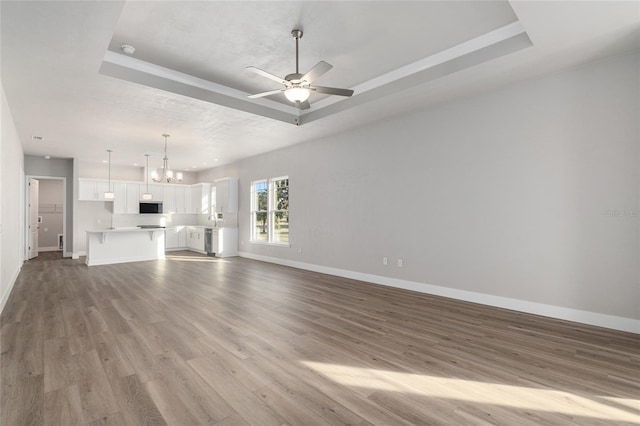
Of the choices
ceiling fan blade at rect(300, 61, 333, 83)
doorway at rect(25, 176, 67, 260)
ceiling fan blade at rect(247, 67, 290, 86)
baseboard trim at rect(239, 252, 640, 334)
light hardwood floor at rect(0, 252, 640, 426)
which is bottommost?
light hardwood floor at rect(0, 252, 640, 426)

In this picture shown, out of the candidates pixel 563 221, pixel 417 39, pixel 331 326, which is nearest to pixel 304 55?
pixel 417 39

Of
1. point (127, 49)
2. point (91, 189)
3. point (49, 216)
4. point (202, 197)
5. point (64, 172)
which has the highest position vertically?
point (127, 49)

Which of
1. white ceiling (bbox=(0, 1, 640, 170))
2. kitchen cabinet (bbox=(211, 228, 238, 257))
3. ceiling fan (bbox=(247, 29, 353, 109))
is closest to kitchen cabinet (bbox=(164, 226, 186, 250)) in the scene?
kitchen cabinet (bbox=(211, 228, 238, 257))

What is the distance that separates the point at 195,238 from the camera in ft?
34.9

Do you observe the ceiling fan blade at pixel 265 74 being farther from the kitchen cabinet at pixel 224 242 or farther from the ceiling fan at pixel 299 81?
the kitchen cabinet at pixel 224 242

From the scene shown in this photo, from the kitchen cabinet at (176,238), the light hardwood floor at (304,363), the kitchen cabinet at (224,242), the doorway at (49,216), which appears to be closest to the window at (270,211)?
the kitchen cabinet at (224,242)

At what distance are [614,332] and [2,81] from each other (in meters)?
7.62

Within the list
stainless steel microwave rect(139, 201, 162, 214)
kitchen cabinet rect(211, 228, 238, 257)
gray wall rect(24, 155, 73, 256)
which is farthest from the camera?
stainless steel microwave rect(139, 201, 162, 214)

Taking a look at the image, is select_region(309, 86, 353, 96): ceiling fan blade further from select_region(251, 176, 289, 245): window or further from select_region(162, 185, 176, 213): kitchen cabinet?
select_region(162, 185, 176, 213): kitchen cabinet

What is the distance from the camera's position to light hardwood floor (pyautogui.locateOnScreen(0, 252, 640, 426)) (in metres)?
1.94

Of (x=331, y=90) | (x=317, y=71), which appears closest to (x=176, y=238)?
(x=331, y=90)

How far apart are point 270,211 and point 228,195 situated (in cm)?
184

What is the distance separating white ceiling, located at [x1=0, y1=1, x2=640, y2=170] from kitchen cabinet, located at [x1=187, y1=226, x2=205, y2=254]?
17.1ft

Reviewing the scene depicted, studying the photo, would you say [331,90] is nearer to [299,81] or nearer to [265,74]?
[299,81]
